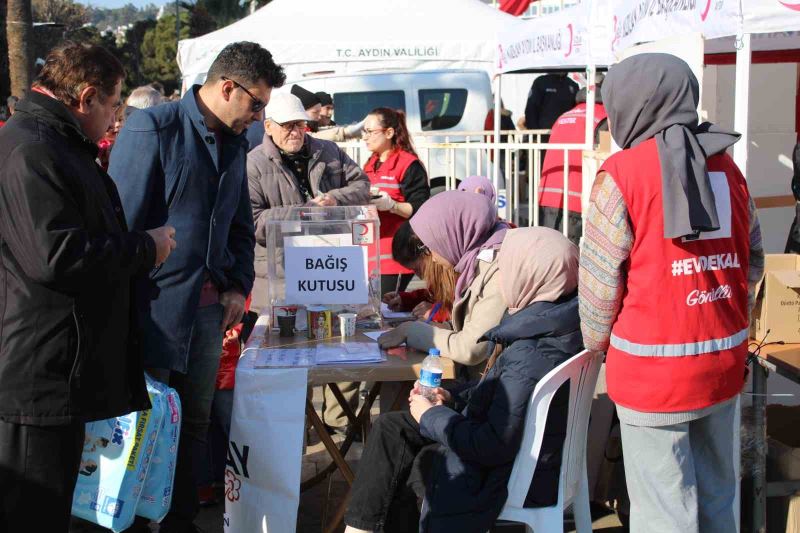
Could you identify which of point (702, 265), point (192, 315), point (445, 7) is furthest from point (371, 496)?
point (445, 7)

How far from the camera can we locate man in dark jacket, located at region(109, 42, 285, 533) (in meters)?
2.97

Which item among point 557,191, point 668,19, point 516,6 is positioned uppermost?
point 516,6

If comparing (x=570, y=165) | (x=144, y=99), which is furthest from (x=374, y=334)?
(x=570, y=165)

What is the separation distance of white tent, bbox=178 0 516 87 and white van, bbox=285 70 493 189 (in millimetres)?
324

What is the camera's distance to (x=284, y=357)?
3148 mm

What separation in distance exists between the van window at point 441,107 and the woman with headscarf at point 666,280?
8381 mm

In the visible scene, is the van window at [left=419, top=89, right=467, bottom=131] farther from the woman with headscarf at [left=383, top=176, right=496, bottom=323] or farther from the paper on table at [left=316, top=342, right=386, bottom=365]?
the paper on table at [left=316, top=342, right=386, bottom=365]

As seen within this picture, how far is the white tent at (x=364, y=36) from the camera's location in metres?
9.53

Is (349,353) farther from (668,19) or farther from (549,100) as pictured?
(549,100)

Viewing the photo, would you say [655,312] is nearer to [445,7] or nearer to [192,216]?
[192,216]

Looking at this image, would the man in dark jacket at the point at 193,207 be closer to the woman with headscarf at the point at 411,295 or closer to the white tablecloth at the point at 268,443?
the white tablecloth at the point at 268,443

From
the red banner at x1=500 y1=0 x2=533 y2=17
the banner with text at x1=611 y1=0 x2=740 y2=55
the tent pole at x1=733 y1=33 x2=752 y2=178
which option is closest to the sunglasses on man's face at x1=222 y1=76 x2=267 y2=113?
the banner with text at x1=611 y1=0 x2=740 y2=55

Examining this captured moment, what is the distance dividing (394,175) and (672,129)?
3375mm

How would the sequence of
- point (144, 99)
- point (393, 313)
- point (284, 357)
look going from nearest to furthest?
point (284, 357) → point (393, 313) → point (144, 99)
